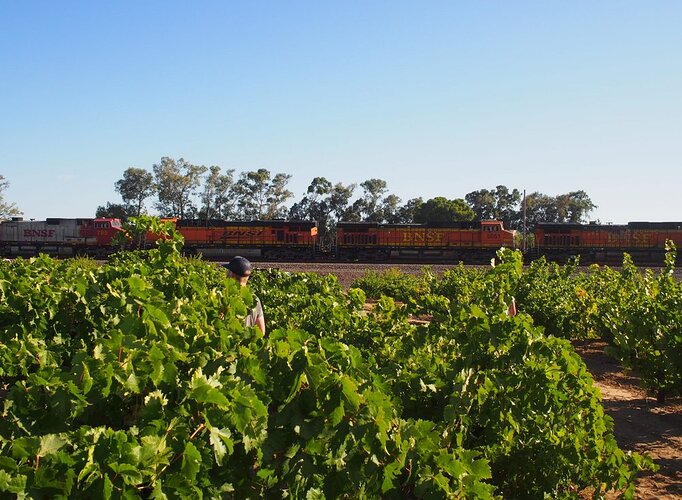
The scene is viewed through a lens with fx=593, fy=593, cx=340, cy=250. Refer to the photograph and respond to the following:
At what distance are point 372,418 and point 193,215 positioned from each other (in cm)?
8564

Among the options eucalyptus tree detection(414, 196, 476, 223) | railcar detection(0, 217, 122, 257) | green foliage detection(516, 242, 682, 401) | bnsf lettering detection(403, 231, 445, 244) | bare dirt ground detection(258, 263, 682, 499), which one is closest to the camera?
bare dirt ground detection(258, 263, 682, 499)

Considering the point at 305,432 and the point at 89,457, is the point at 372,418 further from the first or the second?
the point at 89,457

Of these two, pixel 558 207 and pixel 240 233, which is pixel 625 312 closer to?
pixel 240 233

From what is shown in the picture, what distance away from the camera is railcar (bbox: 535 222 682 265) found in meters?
40.9

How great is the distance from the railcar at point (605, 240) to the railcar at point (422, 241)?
11.1 feet

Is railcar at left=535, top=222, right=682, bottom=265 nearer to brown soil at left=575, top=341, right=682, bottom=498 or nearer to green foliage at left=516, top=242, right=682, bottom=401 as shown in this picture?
green foliage at left=516, top=242, right=682, bottom=401

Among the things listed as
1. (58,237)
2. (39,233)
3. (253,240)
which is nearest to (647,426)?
(253,240)

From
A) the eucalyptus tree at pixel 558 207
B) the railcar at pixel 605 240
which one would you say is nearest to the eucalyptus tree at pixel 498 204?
the eucalyptus tree at pixel 558 207

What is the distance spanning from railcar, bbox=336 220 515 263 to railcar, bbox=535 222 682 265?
3371 millimetres

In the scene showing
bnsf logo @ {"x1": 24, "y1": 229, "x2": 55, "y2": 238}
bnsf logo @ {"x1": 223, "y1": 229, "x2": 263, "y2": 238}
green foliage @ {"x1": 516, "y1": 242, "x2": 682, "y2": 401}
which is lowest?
green foliage @ {"x1": 516, "y1": 242, "x2": 682, "y2": 401}

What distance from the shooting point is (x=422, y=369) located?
4.65m

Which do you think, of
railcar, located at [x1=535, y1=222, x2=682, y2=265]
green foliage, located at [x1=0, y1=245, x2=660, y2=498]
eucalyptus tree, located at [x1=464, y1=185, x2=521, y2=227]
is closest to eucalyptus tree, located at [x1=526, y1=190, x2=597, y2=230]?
eucalyptus tree, located at [x1=464, y1=185, x2=521, y2=227]

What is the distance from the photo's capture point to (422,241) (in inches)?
1615

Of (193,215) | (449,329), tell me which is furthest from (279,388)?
(193,215)
